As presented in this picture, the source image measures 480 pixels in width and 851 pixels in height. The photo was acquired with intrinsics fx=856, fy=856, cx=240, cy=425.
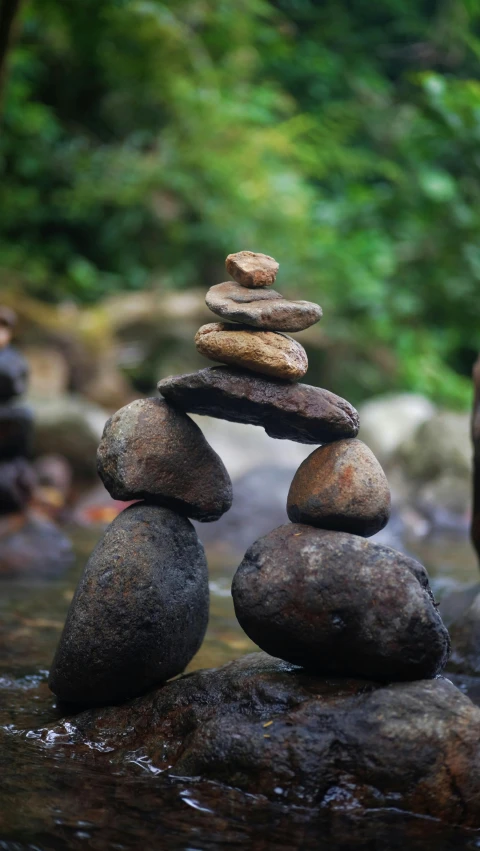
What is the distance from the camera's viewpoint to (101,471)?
4.24 meters

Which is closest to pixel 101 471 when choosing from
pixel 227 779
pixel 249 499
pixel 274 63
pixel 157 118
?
pixel 227 779

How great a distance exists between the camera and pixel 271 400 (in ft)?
12.9

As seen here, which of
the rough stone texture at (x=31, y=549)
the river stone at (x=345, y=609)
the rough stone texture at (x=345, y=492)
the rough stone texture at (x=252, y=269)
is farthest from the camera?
the rough stone texture at (x=31, y=549)

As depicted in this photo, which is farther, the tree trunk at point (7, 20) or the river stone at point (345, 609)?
the tree trunk at point (7, 20)

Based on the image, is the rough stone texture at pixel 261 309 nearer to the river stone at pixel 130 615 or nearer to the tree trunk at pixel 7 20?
the river stone at pixel 130 615

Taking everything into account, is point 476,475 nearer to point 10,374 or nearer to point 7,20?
point 10,374

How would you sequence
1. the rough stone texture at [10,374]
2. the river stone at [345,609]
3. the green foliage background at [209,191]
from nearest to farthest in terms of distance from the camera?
1. the river stone at [345,609]
2. the rough stone texture at [10,374]
3. the green foliage background at [209,191]

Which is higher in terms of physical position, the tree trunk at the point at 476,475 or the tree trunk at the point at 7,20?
the tree trunk at the point at 7,20

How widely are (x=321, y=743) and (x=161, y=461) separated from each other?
1498 millimetres

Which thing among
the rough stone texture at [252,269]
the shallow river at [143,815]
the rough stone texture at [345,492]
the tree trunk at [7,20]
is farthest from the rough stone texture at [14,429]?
the rough stone texture at [345,492]

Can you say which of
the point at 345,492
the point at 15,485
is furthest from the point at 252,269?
the point at 15,485

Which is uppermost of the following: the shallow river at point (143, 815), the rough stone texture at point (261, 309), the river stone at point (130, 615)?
the rough stone texture at point (261, 309)

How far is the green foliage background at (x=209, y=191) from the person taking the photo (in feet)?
46.4

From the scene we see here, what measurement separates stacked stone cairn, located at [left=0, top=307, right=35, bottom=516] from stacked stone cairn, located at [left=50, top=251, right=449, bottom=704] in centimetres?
434
